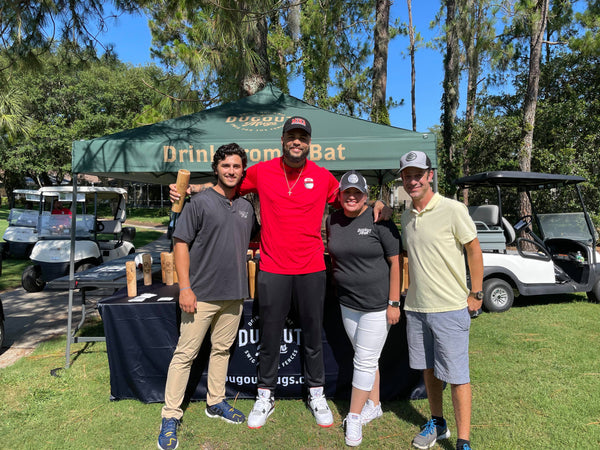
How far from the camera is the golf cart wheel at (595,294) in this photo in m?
5.72

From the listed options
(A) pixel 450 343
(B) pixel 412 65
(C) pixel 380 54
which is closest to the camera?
(A) pixel 450 343

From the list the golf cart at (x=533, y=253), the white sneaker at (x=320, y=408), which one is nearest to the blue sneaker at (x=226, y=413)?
the white sneaker at (x=320, y=408)

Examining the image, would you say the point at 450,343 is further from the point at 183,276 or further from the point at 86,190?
the point at 86,190

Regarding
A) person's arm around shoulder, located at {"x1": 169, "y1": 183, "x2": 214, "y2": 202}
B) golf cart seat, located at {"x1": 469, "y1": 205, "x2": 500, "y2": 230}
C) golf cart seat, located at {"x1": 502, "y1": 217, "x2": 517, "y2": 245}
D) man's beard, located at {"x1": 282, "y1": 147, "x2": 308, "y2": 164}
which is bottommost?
golf cart seat, located at {"x1": 502, "y1": 217, "x2": 517, "y2": 245}

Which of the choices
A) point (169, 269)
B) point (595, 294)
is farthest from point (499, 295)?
point (169, 269)

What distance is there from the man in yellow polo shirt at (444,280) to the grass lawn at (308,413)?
2.00ft

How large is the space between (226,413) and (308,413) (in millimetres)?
611

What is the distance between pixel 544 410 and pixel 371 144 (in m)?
2.53

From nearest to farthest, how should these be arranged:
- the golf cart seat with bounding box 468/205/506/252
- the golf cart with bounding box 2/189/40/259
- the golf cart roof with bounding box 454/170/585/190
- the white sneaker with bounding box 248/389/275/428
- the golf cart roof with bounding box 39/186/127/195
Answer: the white sneaker with bounding box 248/389/275/428
the golf cart roof with bounding box 454/170/585/190
the golf cart seat with bounding box 468/205/506/252
the golf cart roof with bounding box 39/186/127/195
the golf cart with bounding box 2/189/40/259

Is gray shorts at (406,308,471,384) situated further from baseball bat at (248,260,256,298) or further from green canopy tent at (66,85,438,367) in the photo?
green canopy tent at (66,85,438,367)

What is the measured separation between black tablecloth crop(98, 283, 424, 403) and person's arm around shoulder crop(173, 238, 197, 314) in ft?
1.81

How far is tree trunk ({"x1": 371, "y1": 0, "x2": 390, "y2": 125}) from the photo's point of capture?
34.1 feet

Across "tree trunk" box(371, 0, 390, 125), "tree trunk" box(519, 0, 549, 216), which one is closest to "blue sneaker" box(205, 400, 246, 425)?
"tree trunk" box(371, 0, 390, 125)

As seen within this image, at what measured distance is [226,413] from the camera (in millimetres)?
2678
